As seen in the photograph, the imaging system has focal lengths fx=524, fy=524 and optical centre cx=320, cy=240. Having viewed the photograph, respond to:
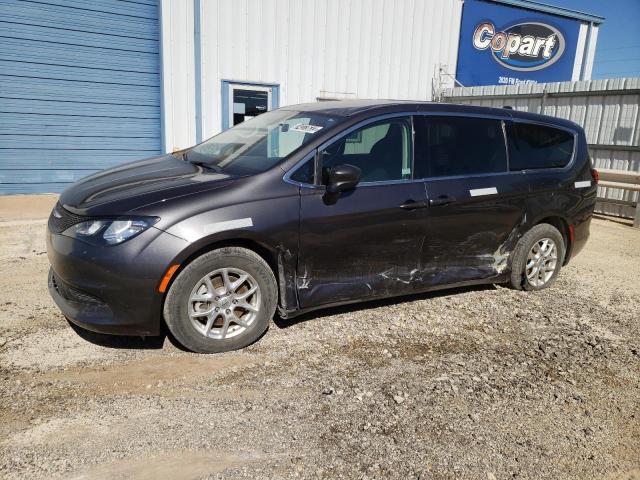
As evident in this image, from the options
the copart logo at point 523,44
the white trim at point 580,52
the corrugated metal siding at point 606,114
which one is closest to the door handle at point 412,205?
the corrugated metal siding at point 606,114

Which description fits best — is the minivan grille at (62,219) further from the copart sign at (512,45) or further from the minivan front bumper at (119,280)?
the copart sign at (512,45)

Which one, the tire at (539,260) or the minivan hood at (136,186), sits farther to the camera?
the tire at (539,260)

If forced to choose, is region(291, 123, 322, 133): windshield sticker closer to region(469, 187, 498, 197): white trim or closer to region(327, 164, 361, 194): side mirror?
region(327, 164, 361, 194): side mirror

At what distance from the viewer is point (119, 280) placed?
329 centimetres

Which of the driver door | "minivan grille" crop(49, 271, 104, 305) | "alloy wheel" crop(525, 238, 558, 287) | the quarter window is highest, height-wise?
the quarter window

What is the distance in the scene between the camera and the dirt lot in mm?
2627

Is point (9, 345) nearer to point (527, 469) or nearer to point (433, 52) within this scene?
point (527, 469)

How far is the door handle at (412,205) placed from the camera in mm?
4195

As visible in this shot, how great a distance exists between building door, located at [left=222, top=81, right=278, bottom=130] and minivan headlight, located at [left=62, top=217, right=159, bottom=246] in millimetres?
7417

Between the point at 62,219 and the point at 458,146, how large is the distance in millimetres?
3248

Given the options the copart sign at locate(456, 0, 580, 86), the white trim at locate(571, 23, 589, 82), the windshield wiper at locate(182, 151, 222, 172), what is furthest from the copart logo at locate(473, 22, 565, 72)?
the windshield wiper at locate(182, 151, 222, 172)

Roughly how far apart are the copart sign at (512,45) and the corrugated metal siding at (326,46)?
486 millimetres

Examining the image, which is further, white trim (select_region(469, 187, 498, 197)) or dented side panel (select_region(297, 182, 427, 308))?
white trim (select_region(469, 187, 498, 197))

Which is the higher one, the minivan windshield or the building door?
the building door
